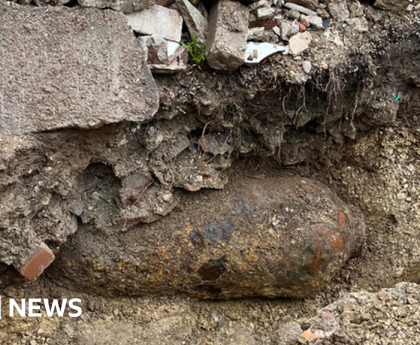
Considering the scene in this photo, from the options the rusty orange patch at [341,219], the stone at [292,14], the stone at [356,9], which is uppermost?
the stone at [356,9]

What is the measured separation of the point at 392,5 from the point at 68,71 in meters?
1.74

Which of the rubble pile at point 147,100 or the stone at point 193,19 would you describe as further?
the stone at point 193,19

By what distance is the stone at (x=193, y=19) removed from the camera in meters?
2.24

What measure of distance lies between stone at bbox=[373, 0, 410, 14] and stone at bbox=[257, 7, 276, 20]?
0.62 metres

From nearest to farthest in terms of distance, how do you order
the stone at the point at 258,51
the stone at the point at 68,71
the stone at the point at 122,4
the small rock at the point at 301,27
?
the stone at the point at 68,71, the stone at the point at 122,4, the stone at the point at 258,51, the small rock at the point at 301,27

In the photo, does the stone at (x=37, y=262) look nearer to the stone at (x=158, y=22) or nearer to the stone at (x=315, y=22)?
the stone at (x=158, y=22)

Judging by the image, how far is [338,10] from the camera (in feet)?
8.18

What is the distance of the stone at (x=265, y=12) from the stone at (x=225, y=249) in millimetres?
960

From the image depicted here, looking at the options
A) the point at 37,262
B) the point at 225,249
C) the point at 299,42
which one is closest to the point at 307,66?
the point at 299,42

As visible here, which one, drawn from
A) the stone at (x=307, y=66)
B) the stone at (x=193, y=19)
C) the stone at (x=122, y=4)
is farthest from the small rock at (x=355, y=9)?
the stone at (x=122, y=4)

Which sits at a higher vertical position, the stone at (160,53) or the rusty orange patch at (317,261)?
the stone at (160,53)

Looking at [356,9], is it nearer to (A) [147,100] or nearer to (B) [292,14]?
(B) [292,14]

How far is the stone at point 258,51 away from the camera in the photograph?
7.59 ft

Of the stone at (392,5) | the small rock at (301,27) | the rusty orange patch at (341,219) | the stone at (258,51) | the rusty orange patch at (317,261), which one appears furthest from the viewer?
the rusty orange patch at (341,219)
